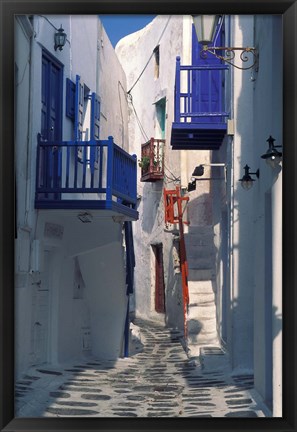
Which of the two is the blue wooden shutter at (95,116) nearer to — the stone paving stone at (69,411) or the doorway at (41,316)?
the doorway at (41,316)

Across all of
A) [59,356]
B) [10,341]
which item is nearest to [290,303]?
[10,341]

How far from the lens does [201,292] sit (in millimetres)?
13062

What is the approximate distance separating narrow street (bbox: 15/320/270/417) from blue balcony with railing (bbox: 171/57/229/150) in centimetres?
340

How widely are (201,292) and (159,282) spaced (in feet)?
22.4

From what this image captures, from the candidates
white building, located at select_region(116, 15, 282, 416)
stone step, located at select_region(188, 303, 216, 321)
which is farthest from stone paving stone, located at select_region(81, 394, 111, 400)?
stone step, located at select_region(188, 303, 216, 321)

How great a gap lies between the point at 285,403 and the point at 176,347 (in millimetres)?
9205

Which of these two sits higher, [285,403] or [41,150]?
[41,150]

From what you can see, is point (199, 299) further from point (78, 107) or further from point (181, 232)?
point (78, 107)

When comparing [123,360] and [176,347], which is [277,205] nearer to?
[123,360]

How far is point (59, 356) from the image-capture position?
10.5 meters

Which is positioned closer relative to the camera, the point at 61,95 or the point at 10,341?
the point at 10,341

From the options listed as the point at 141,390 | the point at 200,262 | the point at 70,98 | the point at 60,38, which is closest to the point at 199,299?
the point at 200,262

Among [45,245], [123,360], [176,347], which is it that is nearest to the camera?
[45,245]

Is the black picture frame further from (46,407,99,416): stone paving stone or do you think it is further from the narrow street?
(46,407,99,416): stone paving stone
